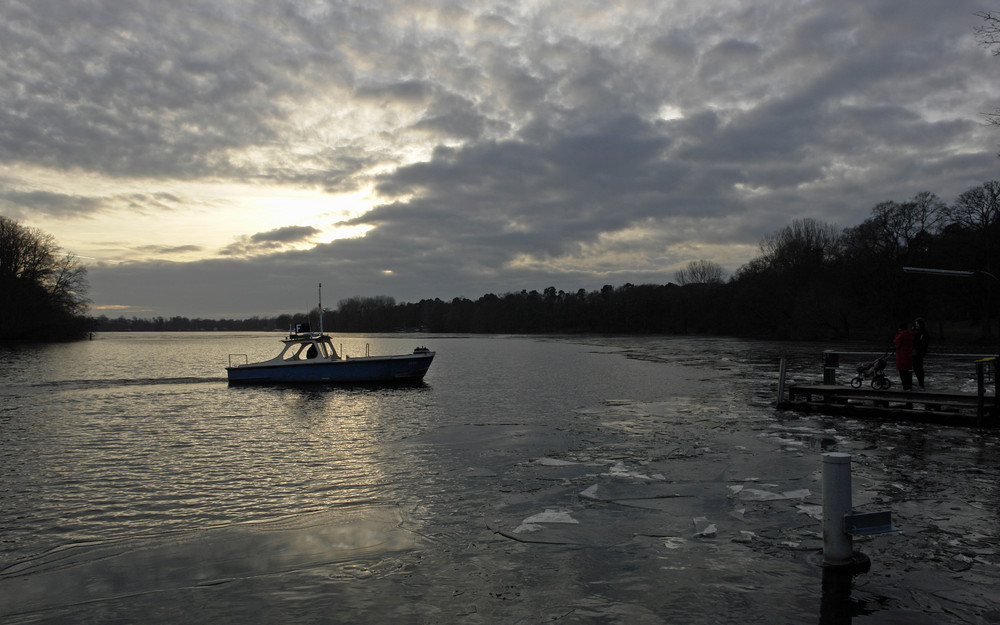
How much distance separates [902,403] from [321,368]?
22523 millimetres

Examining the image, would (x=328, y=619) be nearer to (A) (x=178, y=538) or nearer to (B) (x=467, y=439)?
(A) (x=178, y=538)

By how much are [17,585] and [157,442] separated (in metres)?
8.74


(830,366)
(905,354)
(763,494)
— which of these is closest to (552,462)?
(763,494)

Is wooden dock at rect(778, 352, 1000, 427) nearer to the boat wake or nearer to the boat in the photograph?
the boat

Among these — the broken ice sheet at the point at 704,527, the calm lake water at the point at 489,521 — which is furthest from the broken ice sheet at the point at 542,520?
the broken ice sheet at the point at 704,527

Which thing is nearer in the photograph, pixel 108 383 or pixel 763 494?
pixel 763 494

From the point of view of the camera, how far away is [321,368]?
28.2 m

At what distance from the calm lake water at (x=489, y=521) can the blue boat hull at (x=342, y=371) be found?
38.6ft

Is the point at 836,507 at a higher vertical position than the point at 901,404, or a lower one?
higher

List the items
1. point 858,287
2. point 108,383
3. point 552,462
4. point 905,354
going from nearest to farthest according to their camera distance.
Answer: point 552,462 → point 905,354 → point 108,383 → point 858,287

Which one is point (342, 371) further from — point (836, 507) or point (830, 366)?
point (836, 507)

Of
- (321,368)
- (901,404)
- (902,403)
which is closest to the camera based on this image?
(901,404)

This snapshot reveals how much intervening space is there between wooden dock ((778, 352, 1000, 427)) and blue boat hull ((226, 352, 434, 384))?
17.2 metres

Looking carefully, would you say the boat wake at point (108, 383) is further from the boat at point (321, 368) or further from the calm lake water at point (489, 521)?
the calm lake water at point (489, 521)
